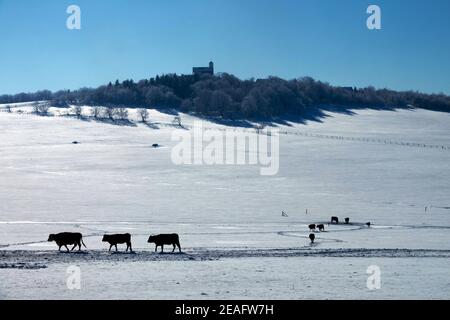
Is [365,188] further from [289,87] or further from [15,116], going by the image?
[289,87]

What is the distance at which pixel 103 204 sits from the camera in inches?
1542

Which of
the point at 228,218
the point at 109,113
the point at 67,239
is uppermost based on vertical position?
the point at 109,113

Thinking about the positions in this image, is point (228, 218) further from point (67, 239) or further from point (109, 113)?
point (109, 113)

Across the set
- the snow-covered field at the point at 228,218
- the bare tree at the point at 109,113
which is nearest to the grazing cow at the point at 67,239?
the snow-covered field at the point at 228,218

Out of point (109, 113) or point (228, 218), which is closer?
point (228, 218)

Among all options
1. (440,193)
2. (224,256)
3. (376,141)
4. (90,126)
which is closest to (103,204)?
(224,256)

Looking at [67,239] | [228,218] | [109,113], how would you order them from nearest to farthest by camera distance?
[67,239] → [228,218] → [109,113]

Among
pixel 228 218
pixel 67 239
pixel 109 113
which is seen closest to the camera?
pixel 67 239

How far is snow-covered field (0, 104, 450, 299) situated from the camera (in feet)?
45.1

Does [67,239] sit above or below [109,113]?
below

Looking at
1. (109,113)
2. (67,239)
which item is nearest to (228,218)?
(67,239)

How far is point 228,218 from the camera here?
3312 cm

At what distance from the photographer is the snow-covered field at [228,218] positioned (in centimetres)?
1373

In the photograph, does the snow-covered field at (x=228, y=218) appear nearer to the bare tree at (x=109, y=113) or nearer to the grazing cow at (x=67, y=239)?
the grazing cow at (x=67, y=239)
